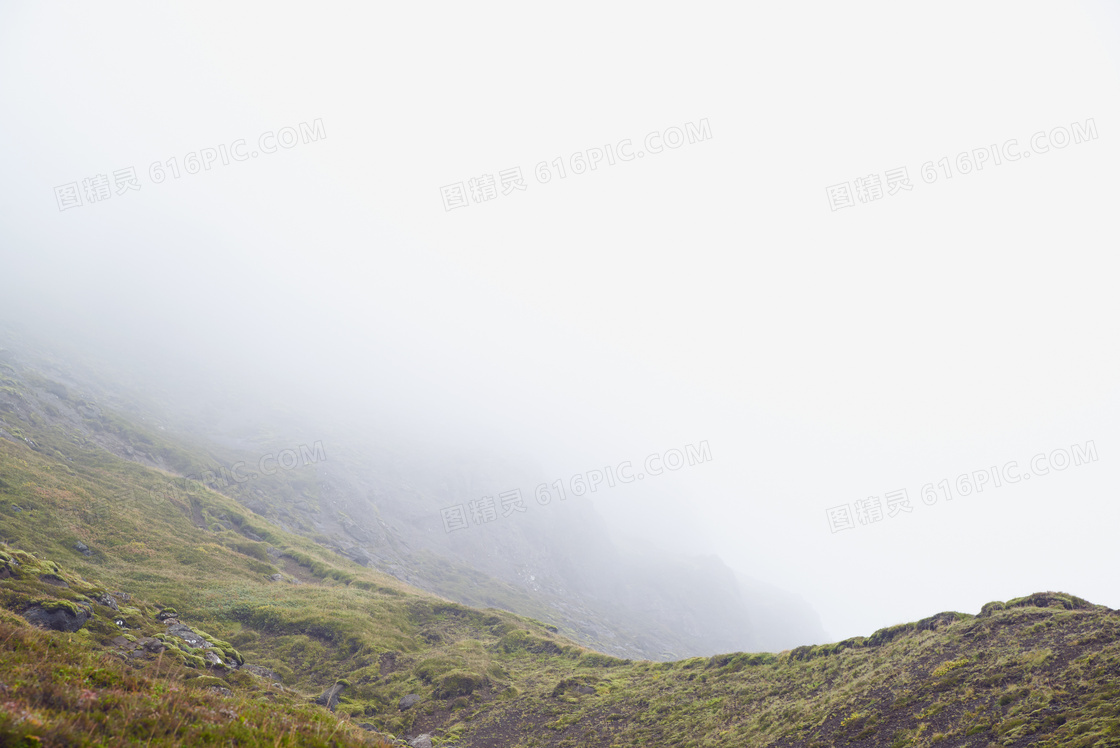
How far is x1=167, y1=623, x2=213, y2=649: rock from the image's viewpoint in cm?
2361

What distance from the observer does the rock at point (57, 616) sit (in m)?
18.0

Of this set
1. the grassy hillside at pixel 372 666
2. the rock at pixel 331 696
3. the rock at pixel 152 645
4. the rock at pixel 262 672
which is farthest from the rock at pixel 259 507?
the rock at pixel 152 645

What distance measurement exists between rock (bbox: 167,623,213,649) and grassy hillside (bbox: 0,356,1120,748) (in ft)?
1.02

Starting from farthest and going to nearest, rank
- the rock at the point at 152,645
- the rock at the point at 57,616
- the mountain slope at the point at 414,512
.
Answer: the mountain slope at the point at 414,512
the rock at the point at 152,645
the rock at the point at 57,616

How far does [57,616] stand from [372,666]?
19.3 metres

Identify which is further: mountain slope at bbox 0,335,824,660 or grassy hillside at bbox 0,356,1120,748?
mountain slope at bbox 0,335,824,660

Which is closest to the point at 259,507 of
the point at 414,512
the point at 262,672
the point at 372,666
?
the point at 372,666

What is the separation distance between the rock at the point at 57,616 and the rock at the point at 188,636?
516 cm

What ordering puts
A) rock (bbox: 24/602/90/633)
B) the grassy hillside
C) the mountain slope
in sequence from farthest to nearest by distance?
the mountain slope
rock (bbox: 24/602/90/633)
the grassy hillside

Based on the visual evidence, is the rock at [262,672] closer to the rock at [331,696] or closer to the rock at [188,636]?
the rock at [331,696]

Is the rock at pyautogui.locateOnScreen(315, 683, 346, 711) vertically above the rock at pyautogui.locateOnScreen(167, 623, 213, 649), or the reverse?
the rock at pyautogui.locateOnScreen(167, 623, 213, 649)

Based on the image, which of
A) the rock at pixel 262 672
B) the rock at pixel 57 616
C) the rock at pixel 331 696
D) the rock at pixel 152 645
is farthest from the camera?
the rock at pixel 262 672

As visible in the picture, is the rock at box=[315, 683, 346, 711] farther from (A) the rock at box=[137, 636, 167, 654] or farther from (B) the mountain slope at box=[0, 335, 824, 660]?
(B) the mountain slope at box=[0, 335, 824, 660]

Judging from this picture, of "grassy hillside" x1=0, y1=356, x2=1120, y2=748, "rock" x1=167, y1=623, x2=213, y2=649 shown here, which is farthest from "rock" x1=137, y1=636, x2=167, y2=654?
"rock" x1=167, y1=623, x2=213, y2=649
